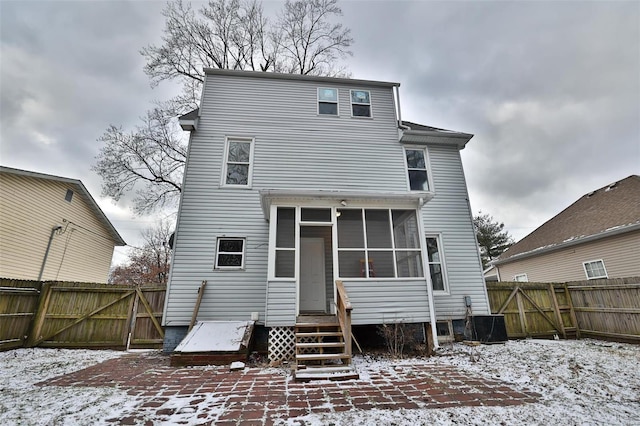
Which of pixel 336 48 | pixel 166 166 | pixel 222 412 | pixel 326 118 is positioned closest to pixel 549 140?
pixel 336 48

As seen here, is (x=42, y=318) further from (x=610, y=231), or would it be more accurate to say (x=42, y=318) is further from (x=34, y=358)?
(x=610, y=231)

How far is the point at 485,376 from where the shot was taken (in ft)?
13.2

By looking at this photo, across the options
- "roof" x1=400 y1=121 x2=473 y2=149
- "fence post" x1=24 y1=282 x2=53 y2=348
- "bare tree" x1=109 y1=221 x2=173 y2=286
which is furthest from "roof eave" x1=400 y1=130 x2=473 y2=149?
"bare tree" x1=109 y1=221 x2=173 y2=286

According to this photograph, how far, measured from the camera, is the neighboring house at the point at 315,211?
5867mm

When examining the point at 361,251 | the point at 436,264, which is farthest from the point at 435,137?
the point at 361,251

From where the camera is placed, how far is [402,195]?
238 inches

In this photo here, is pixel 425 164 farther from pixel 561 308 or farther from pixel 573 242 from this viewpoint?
pixel 573 242

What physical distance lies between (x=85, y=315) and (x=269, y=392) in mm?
6746

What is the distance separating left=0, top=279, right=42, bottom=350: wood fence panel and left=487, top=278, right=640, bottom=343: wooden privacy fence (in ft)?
43.1

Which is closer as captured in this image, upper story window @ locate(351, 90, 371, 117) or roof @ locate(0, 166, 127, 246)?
upper story window @ locate(351, 90, 371, 117)

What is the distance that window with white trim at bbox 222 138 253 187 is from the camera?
782 cm

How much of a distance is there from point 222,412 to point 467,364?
434 cm

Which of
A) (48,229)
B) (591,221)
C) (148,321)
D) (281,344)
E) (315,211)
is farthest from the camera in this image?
(48,229)

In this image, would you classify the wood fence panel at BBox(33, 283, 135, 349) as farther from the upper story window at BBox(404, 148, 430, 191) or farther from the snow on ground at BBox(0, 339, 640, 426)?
the upper story window at BBox(404, 148, 430, 191)
